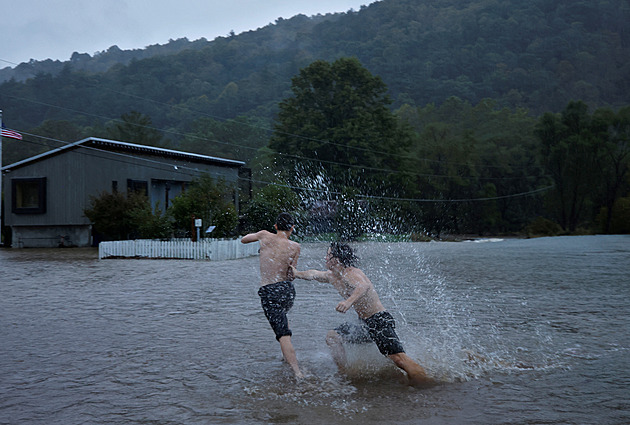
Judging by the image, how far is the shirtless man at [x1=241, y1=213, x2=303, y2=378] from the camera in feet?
22.4

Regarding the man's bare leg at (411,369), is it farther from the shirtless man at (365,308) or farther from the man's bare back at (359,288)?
the man's bare back at (359,288)

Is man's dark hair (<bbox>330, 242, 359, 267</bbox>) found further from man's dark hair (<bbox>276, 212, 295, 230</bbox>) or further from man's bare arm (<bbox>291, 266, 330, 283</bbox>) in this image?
man's dark hair (<bbox>276, 212, 295, 230</bbox>)

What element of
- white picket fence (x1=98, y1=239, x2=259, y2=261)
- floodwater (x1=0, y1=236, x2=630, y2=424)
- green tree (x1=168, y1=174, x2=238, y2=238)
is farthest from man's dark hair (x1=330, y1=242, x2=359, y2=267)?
green tree (x1=168, y1=174, x2=238, y2=238)

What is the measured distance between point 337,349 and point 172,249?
68.1ft

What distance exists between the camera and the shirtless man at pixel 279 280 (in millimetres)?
6816

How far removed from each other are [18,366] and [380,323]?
169 inches

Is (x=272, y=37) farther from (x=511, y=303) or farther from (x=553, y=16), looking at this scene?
(x=511, y=303)

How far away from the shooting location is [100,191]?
36.5 m

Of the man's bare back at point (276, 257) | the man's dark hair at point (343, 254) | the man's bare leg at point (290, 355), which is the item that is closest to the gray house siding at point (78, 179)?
the man's bare back at point (276, 257)

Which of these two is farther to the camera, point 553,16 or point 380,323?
point 553,16

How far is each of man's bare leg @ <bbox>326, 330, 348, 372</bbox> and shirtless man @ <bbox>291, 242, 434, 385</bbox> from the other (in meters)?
0.16

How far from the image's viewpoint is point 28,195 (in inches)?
1559

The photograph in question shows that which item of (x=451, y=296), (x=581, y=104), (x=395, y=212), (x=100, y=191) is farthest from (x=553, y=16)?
(x=451, y=296)

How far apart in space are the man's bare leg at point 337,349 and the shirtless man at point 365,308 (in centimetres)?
16
